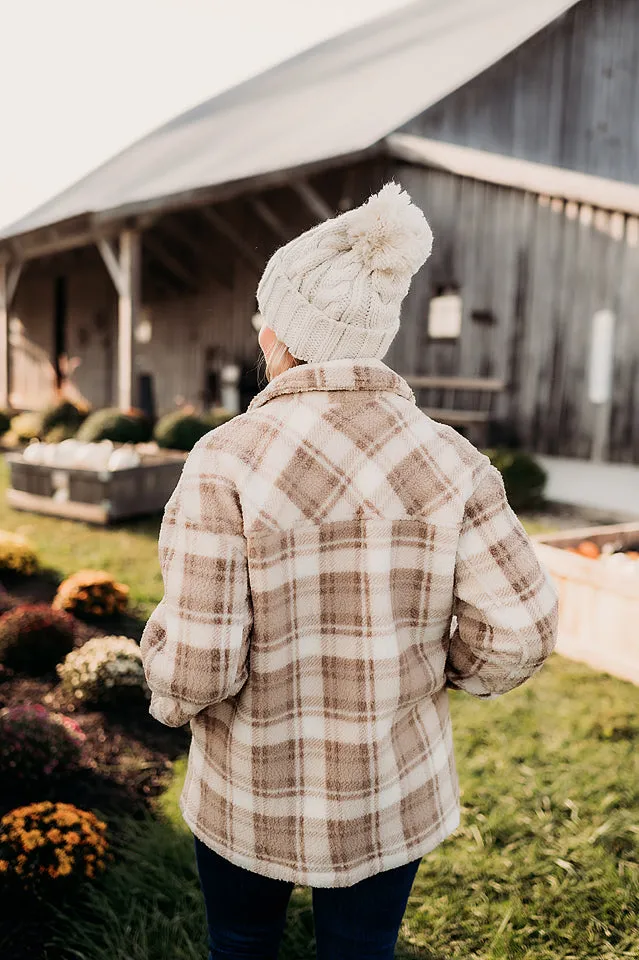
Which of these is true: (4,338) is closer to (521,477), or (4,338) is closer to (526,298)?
(526,298)

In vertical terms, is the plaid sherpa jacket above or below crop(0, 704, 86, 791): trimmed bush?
above

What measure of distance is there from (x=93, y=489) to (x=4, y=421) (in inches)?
276

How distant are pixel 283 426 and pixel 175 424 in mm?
8937

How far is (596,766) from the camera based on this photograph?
12.5 feet

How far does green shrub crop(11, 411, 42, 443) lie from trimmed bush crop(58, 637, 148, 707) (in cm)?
925

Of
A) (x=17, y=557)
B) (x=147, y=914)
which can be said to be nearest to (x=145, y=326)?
(x=17, y=557)

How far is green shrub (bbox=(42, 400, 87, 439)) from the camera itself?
12828mm

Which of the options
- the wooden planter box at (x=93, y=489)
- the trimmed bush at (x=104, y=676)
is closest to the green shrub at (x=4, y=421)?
the wooden planter box at (x=93, y=489)

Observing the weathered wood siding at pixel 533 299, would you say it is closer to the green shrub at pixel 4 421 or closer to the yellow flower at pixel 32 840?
the green shrub at pixel 4 421

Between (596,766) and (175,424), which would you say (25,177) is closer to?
(175,424)

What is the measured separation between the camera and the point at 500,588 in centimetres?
156

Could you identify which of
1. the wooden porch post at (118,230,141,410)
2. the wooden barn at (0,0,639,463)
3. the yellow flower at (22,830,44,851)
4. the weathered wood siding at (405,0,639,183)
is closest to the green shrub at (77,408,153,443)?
the wooden porch post at (118,230,141,410)

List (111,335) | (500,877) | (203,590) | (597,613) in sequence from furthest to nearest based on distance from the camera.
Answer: (111,335) < (597,613) < (500,877) < (203,590)

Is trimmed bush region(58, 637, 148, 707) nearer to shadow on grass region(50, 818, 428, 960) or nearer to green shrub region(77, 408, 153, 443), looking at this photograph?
shadow on grass region(50, 818, 428, 960)
